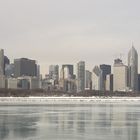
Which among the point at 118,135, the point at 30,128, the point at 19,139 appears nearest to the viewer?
the point at 19,139

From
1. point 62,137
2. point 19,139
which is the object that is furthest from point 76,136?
point 19,139

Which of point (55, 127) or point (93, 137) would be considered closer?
point (93, 137)

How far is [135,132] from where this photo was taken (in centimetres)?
4622

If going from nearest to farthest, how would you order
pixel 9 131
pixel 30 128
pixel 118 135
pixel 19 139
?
pixel 19 139 < pixel 118 135 < pixel 9 131 < pixel 30 128

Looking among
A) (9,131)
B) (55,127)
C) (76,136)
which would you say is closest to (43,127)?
(55,127)

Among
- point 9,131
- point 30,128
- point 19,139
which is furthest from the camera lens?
point 30,128

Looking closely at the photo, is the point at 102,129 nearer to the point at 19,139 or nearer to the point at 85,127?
the point at 85,127

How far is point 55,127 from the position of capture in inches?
2023

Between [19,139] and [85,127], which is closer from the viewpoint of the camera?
[19,139]

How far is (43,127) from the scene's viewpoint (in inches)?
2039

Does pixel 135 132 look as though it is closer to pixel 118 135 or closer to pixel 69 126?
pixel 118 135

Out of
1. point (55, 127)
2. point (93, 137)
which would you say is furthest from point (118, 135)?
point (55, 127)

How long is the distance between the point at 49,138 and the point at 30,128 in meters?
8.99

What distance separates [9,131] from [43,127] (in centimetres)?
534
